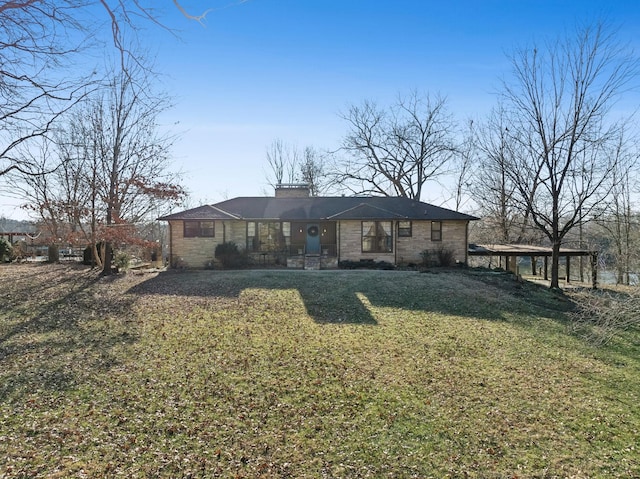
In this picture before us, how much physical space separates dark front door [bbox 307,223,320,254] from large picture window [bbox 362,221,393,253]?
9.22 feet

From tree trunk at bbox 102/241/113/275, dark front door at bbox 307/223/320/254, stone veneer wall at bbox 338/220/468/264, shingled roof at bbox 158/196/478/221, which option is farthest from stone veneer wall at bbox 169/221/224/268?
stone veneer wall at bbox 338/220/468/264

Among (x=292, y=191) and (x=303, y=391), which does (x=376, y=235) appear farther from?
(x=303, y=391)

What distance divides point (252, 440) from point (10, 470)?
267 centimetres

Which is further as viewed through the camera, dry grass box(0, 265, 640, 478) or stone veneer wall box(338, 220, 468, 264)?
stone veneer wall box(338, 220, 468, 264)

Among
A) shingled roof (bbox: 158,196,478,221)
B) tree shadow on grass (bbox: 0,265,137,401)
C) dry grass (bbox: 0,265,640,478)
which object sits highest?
shingled roof (bbox: 158,196,478,221)

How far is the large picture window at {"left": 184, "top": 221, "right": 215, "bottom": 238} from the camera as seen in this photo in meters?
20.2

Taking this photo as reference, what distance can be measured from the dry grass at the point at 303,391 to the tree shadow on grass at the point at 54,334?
0.16ft

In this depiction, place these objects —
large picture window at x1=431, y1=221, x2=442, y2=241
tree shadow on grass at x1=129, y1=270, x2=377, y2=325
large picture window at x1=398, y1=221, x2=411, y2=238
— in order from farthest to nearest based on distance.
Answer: large picture window at x1=431, y1=221, x2=442, y2=241 → large picture window at x1=398, y1=221, x2=411, y2=238 → tree shadow on grass at x1=129, y1=270, x2=377, y2=325

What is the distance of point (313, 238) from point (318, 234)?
373 millimetres

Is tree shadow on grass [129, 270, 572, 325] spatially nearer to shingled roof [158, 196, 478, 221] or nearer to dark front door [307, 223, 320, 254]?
shingled roof [158, 196, 478, 221]

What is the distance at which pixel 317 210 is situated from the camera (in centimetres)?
2291

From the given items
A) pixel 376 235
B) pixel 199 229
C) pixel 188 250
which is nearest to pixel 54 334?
pixel 188 250

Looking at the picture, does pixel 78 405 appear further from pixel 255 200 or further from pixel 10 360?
pixel 255 200

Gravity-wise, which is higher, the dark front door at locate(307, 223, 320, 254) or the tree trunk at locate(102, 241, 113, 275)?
the dark front door at locate(307, 223, 320, 254)
